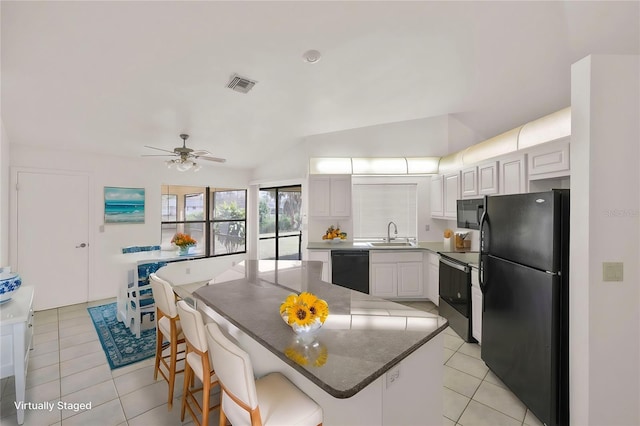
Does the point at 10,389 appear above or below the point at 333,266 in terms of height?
below

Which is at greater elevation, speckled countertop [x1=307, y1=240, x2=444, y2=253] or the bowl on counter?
speckled countertop [x1=307, y1=240, x2=444, y2=253]

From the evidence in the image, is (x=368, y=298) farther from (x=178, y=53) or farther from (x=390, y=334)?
(x=178, y=53)

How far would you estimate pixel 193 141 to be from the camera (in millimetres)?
4555

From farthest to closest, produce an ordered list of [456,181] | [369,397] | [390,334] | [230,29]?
[456,181] → [230,29] → [390,334] → [369,397]

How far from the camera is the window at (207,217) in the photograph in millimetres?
5613

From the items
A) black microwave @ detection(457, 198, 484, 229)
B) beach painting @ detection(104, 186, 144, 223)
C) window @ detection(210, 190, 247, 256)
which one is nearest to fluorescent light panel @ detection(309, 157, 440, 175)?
black microwave @ detection(457, 198, 484, 229)

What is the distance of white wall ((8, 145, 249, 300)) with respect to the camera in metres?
4.17

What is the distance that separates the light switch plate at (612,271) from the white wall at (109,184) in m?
3.62

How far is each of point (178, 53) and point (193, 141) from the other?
2.28 meters

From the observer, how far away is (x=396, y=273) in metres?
4.34

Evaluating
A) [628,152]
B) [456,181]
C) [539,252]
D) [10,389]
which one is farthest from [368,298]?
[10,389]

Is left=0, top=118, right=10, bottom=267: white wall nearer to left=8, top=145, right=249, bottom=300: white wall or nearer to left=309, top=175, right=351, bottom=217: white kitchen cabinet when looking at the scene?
left=8, top=145, right=249, bottom=300: white wall

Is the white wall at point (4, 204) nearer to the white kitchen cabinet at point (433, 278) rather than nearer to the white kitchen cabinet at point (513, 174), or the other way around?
the white kitchen cabinet at point (433, 278)

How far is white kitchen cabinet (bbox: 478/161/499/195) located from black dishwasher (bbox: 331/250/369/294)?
1.80 meters
